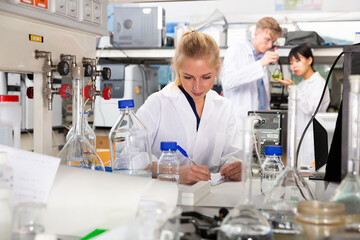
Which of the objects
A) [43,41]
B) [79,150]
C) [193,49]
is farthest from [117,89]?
[79,150]

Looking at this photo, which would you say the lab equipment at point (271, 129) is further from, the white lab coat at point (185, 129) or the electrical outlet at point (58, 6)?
the electrical outlet at point (58, 6)

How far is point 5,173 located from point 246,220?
42 cm

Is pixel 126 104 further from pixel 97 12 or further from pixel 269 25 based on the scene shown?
pixel 269 25

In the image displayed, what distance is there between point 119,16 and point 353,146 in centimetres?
382

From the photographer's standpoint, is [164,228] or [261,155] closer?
[164,228]

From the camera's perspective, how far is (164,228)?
0.64m

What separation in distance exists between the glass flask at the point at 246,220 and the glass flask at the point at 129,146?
66cm

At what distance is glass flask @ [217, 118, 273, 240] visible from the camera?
2.21ft

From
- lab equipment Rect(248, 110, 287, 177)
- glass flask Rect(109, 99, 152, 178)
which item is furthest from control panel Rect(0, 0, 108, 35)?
lab equipment Rect(248, 110, 287, 177)

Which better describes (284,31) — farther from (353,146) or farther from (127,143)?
(353,146)

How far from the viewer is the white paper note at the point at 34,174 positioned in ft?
2.68

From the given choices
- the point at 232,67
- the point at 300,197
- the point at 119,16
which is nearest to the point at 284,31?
the point at 232,67

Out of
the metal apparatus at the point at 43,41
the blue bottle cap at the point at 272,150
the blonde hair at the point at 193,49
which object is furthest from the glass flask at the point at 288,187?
the blonde hair at the point at 193,49

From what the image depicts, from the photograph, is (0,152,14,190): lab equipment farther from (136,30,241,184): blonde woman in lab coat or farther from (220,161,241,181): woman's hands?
(136,30,241,184): blonde woman in lab coat
